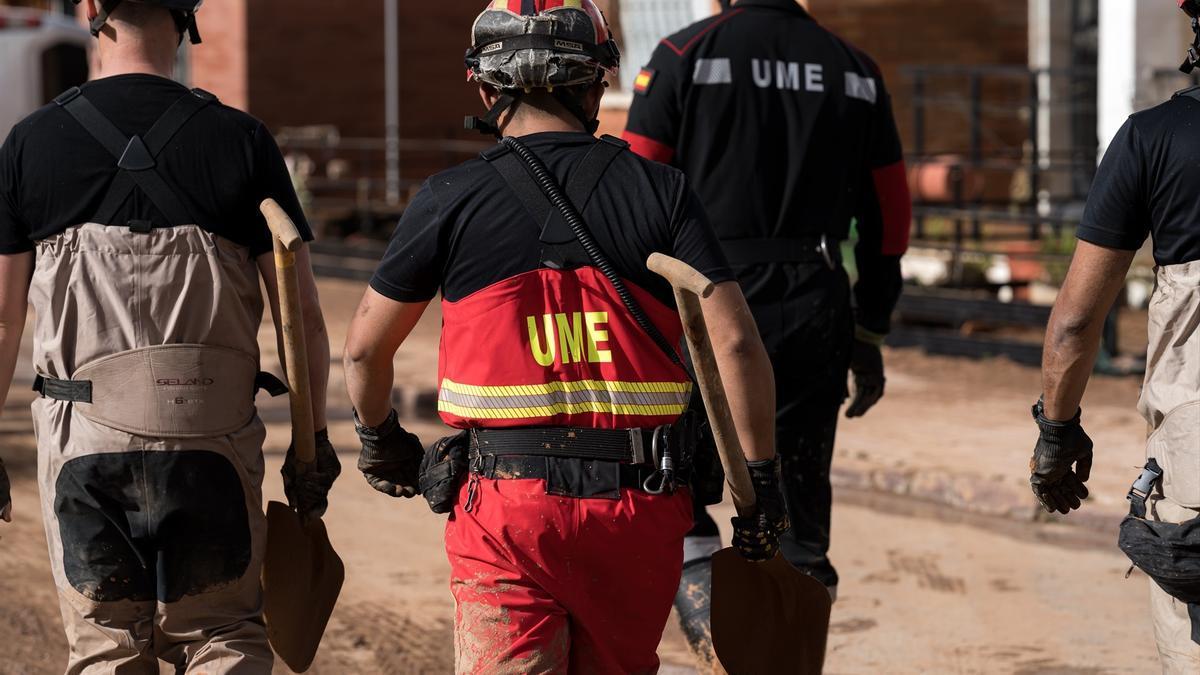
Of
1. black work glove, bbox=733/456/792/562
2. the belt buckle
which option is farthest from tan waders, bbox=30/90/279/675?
the belt buckle

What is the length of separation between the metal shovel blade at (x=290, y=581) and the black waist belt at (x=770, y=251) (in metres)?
1.50

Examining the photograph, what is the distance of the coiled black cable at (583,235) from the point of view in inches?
122

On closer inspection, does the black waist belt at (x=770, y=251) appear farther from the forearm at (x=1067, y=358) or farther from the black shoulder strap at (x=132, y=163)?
the black shoulder strap at (x=132, y=163)

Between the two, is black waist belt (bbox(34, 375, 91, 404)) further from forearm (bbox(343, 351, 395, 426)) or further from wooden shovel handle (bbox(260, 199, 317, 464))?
forearm (bbox(343, 351, 395, 426))

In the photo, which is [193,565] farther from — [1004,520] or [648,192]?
[1004,520]

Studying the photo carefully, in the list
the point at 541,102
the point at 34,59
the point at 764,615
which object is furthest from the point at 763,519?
the point at 34,59

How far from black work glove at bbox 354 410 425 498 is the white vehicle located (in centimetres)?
2173

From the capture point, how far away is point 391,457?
3607 mm

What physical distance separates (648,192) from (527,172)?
231 millimetres

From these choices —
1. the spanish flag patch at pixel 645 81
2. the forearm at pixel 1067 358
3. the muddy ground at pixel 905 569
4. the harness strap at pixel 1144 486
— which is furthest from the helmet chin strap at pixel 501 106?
the muddy ground at pixel 905 569

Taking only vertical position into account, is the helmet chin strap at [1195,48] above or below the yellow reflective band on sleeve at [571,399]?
above

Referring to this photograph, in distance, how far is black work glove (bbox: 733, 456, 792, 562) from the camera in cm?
339

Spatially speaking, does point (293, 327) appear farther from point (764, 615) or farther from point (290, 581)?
point (764, 615)

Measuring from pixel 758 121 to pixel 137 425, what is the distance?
2.02m
